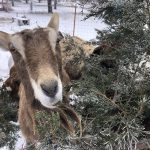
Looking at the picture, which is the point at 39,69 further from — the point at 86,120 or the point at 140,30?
the point at 140,30

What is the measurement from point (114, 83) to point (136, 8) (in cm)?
64

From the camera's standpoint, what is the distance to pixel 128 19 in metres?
2.93

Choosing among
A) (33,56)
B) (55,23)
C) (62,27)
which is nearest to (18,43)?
(33,56)

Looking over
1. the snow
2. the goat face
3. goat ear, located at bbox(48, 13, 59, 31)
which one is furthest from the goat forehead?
the snow

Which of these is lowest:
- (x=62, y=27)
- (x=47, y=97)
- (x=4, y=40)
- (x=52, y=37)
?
(x=62, y=27)

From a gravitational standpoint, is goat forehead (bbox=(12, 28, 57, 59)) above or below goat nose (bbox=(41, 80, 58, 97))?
above

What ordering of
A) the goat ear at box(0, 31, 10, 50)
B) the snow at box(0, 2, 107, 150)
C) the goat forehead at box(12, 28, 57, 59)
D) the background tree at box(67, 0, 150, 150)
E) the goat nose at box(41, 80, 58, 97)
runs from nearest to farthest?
1. the background tree at box(67, 0, 150, 150)
2. the goat nose at box(41, 80, 58, 97)
3. the goat forehead at box(12, 28, 57, 59)
4. the goat ear at box(0, 31, 10, 50)
5. the snow at box(0, 2, 107, 150)

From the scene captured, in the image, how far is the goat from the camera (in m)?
2.66

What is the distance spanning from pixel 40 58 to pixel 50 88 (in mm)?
333

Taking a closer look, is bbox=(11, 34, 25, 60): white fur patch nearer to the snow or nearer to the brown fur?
the brown fur

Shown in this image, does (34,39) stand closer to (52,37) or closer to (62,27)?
(52,37)

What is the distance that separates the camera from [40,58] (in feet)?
9.30

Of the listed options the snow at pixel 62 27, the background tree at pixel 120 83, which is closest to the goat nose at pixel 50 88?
the background tree at pixel 120 83

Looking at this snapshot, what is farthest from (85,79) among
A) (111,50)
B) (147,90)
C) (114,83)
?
(111,50)
